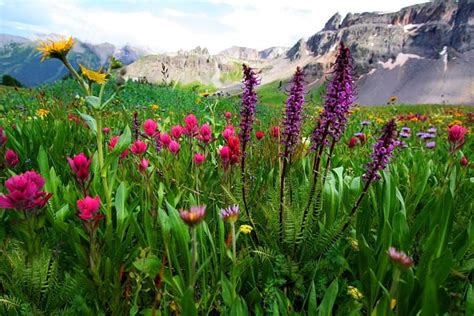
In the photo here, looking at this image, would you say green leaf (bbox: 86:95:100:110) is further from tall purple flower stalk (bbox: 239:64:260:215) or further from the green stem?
tall purple flower stalk (bbox: 239:64:260:215)

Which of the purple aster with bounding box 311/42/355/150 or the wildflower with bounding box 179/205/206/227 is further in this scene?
the purple aster with bounding box 311/42/355/150

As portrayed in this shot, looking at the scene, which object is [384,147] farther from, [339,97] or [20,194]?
[20,194]

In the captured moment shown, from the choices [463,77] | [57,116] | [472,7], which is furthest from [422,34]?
[57,116]

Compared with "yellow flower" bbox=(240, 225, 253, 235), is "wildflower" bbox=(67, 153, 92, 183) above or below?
above

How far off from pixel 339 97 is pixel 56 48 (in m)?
1.52

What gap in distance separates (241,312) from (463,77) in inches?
5596

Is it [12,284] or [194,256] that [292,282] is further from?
[12,284]

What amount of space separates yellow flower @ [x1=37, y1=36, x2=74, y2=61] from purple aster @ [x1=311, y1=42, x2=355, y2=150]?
1442 mm

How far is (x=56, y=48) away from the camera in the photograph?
6.16 ft

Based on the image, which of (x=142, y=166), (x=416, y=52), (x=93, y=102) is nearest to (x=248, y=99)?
(x=142, y=166)

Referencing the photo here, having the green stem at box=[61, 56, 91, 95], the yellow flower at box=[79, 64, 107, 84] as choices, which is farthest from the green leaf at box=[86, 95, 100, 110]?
the yellow flower at box=[79, 64, 107, 84]

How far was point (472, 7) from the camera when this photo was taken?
13488 centimetres

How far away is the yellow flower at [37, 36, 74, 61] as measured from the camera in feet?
6.12

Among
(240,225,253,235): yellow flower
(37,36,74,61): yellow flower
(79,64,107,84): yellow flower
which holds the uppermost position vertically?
(37,36,74,61): yellow flower
